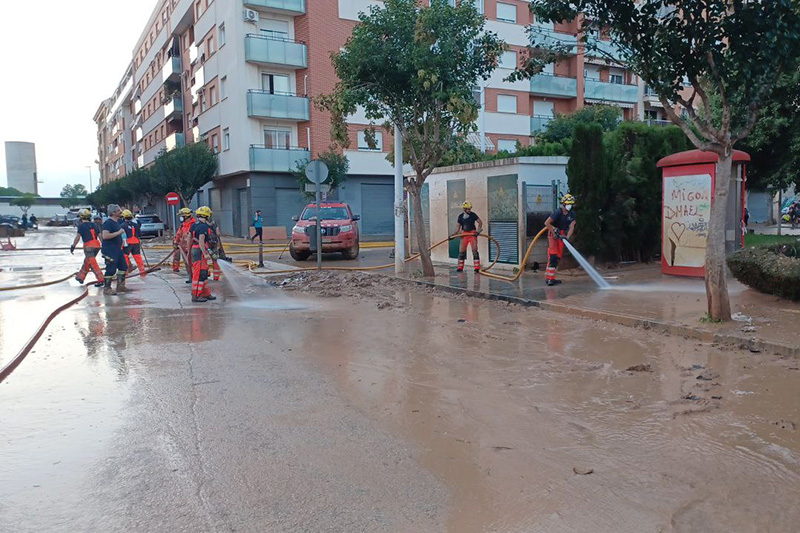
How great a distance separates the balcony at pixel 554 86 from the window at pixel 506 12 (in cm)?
395

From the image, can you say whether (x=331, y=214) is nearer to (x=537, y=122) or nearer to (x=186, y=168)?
(x=186, y=168)

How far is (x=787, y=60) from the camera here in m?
7.43

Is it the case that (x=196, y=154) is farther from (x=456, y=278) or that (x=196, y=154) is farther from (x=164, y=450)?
(x=164, y=450)

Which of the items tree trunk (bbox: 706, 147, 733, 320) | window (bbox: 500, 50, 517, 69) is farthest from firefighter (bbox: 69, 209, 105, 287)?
window (bbox: 500, 50, 517, 69)

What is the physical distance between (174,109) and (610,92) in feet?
103

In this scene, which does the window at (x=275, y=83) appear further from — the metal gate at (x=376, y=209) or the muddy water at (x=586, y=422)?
the muddy water at (x=586, y=422)

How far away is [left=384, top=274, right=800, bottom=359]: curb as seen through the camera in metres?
6.84

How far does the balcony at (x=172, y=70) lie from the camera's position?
48312 millimetres

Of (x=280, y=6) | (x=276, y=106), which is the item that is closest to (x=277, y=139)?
(x=276, y=106)

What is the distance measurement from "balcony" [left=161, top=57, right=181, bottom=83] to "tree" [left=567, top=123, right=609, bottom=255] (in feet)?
137

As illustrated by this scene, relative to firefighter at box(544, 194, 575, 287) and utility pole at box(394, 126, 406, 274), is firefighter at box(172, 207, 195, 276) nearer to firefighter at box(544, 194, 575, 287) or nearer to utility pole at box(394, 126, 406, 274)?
utility pole at box(394, 126, 406, 274)

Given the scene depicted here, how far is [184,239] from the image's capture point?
15883mm

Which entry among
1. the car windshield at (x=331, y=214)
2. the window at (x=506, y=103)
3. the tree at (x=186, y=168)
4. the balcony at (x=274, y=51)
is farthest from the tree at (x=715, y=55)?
the window at (x=506, y=103)

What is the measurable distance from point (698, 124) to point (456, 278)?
7.03 metres
